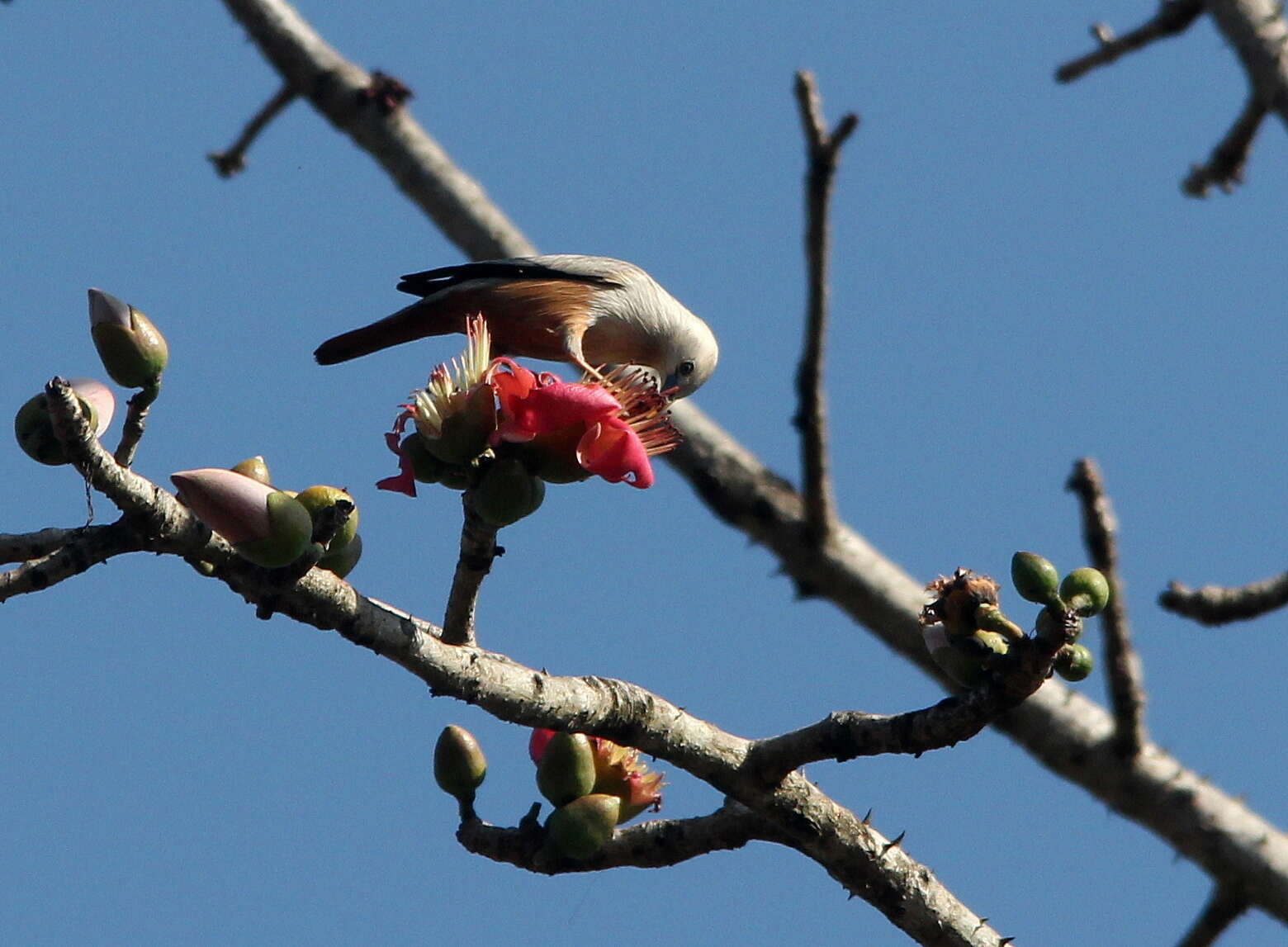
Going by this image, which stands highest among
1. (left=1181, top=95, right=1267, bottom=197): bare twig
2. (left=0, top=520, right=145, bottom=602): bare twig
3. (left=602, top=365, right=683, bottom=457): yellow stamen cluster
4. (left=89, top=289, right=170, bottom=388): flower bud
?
(left=1181, top=95, right=1267, bottom=197): bare twig

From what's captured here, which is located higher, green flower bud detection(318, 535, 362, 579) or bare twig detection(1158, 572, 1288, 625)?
bare twig detection(1158, 572, 1288, 625)

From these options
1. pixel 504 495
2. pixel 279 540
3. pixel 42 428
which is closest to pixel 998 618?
pixel 504 495

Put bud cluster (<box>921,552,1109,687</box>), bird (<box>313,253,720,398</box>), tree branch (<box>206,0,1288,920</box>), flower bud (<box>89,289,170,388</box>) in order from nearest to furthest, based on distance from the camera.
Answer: bud cluster (<box>921,552,1109,687</box>)
flower bud (<box>89,289,170,388</box>)
tree branch (<box>206,0,1288,920</box>)
bird (<box>313,253,720,398</box>)

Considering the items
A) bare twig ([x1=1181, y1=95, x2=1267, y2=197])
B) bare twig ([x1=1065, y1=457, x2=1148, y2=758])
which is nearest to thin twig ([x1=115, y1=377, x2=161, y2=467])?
bare twig ([x1=1065, y1=457, x2=1148, y2=758])

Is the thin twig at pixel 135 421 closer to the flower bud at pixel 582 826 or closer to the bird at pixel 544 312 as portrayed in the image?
the flower bud at pixel 582 826

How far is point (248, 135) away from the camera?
809 centimetres

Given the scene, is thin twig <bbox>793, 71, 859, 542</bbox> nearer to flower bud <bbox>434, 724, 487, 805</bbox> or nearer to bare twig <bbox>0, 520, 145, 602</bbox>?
flower bud <bbox>434, 724, 487, 805</bbox>

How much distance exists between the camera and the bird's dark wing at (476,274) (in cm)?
561

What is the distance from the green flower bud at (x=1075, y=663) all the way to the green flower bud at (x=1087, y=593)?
0.10 metres

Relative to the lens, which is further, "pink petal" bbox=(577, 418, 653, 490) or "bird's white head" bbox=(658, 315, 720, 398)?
"bird's white head" bbox=(658, 315, 720, 398)

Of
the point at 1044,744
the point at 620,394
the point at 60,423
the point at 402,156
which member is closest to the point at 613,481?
the point at 620,394

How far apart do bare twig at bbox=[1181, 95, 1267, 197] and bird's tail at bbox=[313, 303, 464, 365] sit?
323cm

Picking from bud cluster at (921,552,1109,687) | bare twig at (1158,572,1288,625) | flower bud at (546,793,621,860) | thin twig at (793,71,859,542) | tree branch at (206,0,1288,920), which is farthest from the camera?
tree branch at (206,0,1288,920)

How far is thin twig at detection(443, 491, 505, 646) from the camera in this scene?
2711 mm
